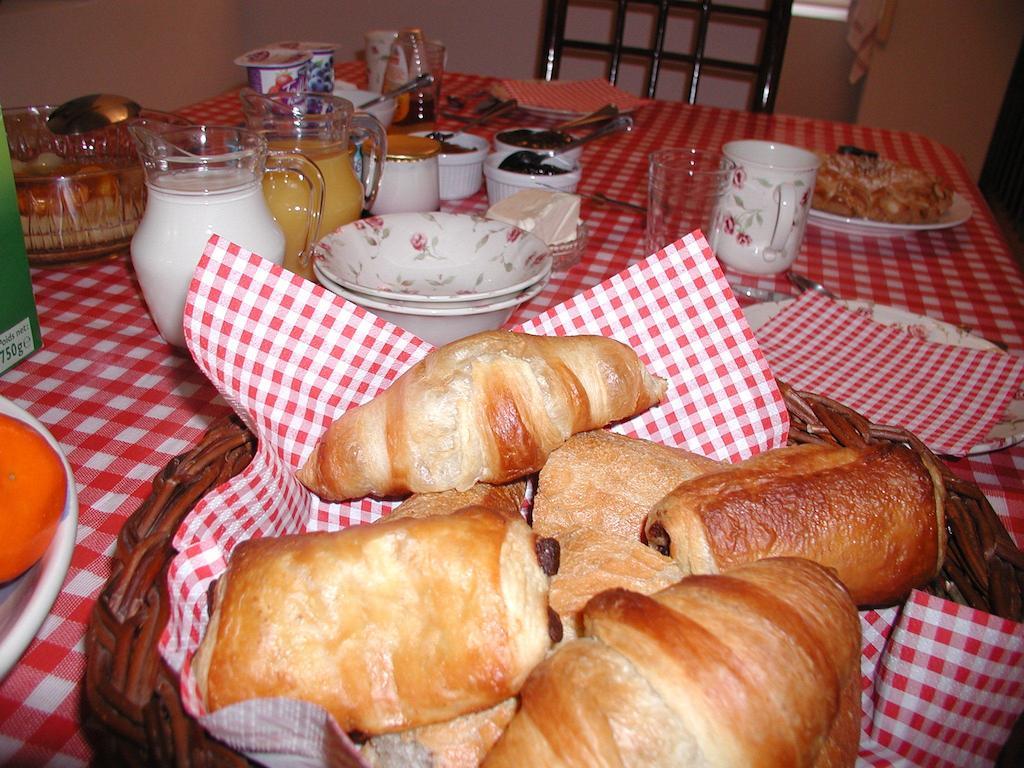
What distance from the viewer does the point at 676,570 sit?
640 millimetres

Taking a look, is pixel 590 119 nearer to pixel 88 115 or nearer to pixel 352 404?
pixel 88 115

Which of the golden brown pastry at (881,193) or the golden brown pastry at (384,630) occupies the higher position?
the golden brown pastry at (881,193)

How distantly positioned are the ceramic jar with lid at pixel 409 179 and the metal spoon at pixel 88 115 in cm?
44

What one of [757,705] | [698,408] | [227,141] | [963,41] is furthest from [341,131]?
[963,41]

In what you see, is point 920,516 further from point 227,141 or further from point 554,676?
point 227,141

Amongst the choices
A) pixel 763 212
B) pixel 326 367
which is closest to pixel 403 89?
pixel 763 212

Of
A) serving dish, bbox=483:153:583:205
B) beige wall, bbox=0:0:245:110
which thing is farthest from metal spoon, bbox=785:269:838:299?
beige wall, bbox=0:0:245:110

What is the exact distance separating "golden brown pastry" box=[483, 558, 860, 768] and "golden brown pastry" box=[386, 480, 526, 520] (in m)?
0.18

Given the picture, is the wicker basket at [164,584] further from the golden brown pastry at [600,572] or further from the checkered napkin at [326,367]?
the golden brown pastry at [600,572]

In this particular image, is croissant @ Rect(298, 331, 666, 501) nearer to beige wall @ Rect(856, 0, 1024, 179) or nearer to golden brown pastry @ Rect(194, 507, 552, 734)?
golden brown pastry @ Rect(194, 507, 552, 734)

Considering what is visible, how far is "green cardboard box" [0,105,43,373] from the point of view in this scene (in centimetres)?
92

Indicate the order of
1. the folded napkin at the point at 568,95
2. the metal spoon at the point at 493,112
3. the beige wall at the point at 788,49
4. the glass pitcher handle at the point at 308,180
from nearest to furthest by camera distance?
the glass pitcher handle at the point at 308,180 < the metal spoon at the point at 493,112 < the folded napkin at the point at 568,95 < the beige wall at the point at 788,49

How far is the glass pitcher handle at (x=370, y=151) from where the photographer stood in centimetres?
127

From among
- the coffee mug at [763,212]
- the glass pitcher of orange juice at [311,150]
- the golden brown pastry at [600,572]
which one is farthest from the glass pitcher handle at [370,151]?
the golden brown pastry at [600,572]
